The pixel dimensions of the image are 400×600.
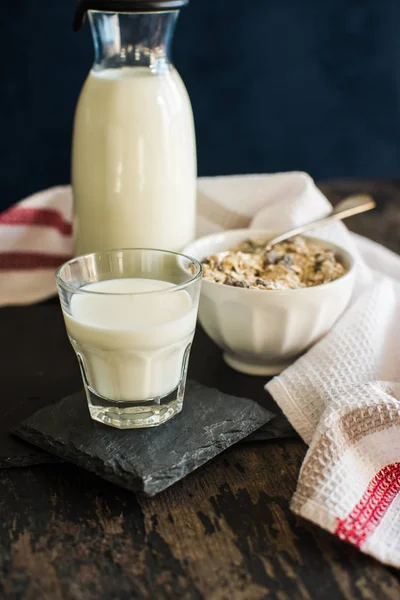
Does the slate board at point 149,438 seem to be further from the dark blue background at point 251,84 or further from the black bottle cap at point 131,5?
the dark blue background at point 251,84

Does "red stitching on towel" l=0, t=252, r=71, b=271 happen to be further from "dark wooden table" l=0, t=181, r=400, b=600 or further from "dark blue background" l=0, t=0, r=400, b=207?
"dark blue background" l=0, t=0, r=400, b=207

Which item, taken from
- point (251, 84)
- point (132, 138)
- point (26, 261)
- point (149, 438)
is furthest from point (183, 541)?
point (251, 84)

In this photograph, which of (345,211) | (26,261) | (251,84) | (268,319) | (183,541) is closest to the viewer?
(183,541)

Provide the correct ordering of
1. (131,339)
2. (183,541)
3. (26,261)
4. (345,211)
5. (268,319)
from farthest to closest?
(26,261), (345,211), (268,319), (131,339), (183,541)

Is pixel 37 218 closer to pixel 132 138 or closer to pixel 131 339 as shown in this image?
pixel 132 138

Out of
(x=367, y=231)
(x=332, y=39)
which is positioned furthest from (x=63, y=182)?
(x=367, y=231)

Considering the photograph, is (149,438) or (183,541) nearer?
(183,541)

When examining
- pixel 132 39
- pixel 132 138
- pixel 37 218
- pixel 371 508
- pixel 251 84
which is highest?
pixel 132 39

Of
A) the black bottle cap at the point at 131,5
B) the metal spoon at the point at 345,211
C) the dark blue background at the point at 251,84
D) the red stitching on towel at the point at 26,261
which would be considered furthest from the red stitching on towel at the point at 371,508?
the dark blue background at the point at 251,84

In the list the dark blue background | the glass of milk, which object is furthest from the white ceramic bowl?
the dark blue background
